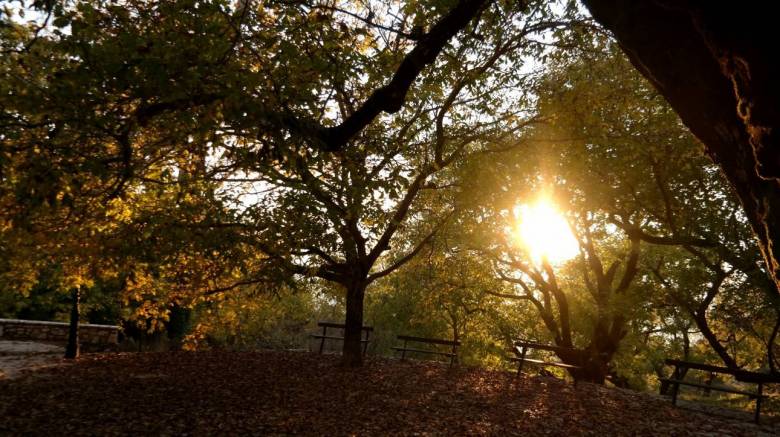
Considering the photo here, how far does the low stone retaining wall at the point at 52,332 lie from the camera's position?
16.0 metres

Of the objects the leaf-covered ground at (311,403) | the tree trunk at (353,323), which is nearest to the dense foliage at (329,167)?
the tree trunk at (353,323)

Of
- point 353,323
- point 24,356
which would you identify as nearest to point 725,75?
point 353,323

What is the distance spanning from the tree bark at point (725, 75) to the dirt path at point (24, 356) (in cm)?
1320

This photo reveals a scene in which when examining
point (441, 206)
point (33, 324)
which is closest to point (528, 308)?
point (441, 206)

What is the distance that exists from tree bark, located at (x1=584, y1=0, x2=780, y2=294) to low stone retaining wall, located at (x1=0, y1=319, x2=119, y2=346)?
17568mm

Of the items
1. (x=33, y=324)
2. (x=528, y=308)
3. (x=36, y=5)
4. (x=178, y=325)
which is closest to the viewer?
(x=36, y=5)

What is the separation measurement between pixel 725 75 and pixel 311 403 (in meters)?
8.73

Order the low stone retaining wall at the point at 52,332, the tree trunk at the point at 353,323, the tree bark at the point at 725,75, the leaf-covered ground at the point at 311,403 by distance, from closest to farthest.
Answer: the tree bark at the point at 725,75
the leaf-covered ground at the point at 311,403
the tree trunk at the point at 353,323
the low stone retaining wall at the point at 52,332

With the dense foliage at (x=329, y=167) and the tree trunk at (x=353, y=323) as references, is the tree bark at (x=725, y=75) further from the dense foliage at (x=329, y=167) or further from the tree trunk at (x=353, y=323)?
the tree trunk at (x=353, y=323)

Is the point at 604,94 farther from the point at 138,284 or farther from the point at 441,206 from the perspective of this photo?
the point at 138,284

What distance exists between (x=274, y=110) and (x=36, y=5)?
243 cm

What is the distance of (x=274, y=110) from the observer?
4.66 metres

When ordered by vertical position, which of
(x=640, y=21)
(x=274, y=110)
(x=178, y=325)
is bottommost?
(x=178, y=325)

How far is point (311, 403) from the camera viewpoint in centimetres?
931
